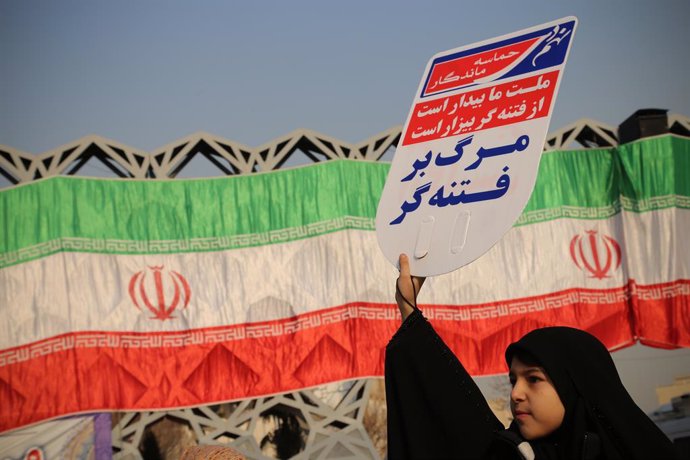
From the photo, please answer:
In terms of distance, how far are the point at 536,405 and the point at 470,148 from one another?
0.86 meters

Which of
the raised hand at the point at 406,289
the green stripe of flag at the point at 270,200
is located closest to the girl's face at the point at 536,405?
the raised hand at the point at 406,289

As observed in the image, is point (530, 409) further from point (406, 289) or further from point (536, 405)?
point (406, 289)

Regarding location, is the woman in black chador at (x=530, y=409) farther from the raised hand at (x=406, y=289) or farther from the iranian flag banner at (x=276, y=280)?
the iranian flag banner at (x=276, y=280)

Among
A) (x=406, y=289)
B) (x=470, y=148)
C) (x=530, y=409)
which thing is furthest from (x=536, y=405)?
(x=470, y=148)

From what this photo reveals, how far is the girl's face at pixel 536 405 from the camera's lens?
1821mm

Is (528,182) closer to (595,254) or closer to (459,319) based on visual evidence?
(459,319)

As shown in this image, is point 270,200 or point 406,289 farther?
point 270,200

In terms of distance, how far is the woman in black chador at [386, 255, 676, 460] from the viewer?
1771mm

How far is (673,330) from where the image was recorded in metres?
10.6

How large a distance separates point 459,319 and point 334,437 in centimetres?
212

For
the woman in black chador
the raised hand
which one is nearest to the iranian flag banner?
the raised hand

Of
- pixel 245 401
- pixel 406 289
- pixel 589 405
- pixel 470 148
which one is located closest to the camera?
pixel 589 405

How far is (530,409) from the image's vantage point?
184 centimetres

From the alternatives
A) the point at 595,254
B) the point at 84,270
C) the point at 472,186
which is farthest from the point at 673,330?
the point at 472,186
